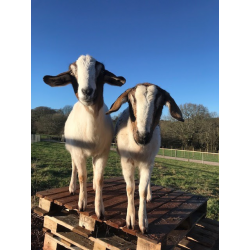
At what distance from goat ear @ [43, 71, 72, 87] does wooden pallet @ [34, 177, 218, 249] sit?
1.40 m

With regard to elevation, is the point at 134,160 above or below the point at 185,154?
above

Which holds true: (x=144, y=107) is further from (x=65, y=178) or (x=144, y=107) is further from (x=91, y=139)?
(x=65, y=178)

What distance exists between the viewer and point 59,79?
2061 millimetres

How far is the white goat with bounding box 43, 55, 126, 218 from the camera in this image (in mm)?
1801

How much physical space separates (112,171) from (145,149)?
4.49 m

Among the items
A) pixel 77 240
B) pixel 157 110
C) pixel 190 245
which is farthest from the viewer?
pixel 190 245

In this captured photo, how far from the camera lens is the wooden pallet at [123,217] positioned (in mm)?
1881

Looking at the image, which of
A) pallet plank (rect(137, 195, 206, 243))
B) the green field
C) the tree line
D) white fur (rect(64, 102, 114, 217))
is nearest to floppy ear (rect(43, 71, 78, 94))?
white fur (rect(64, 102, 114, 217))

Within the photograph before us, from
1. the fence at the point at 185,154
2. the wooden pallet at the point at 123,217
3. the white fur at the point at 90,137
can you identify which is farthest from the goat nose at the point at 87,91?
the fence at the point at 185,154

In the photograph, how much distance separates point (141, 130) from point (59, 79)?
105 centimetres

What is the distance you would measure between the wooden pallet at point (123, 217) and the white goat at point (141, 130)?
0.15 metres

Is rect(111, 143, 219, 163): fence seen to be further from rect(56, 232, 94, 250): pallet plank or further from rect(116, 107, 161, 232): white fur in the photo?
rect(116, 107, 161, 232): white fur

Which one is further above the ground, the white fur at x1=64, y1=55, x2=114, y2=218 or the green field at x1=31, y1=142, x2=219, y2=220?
the white fur at x1=64, y1=55, x2=114, y2=218

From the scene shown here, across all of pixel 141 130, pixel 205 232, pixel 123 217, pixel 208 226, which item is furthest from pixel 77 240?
pixel 208 226
